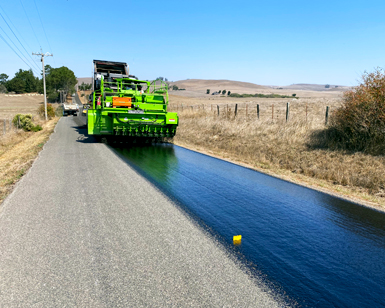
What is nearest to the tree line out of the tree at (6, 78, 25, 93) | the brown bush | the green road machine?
the tree at (6, 78, 25, 93)

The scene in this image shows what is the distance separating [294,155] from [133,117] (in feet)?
22.0

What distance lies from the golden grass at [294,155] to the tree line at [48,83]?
9744cm

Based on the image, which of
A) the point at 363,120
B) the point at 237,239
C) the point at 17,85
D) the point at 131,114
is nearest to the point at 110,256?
the point at 237,239

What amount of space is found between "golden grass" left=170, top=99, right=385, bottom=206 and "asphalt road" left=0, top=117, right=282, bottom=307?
15.0 ft

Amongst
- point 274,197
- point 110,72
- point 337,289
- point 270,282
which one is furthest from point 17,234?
point 110,72

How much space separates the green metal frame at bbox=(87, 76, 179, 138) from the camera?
13.7m

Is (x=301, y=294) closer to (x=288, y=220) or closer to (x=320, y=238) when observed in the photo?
(x=320, y=238)

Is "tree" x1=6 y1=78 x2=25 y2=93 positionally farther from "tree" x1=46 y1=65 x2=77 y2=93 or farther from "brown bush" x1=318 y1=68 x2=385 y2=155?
"brown bush" x1=318 y1=68 x2=385 y2=155

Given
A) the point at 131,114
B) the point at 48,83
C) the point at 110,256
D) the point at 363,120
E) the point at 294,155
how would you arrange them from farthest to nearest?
the point at 48,83
the point at 131,114
the point at 294,155
the point at 363,120
the point at 110,256

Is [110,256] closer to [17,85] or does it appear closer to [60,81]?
[60,81]

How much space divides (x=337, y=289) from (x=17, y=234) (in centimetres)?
419

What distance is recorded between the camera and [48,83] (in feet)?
348

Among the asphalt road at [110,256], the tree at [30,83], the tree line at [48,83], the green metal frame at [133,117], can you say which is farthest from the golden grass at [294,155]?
the tree at [30,83]

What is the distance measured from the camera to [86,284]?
3.39 m
